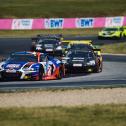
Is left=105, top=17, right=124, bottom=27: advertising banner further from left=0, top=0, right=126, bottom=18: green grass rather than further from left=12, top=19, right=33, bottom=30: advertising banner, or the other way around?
left=0, top=0, right=126, bottom=18: green grass

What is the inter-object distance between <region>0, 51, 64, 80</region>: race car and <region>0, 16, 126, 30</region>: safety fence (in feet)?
102

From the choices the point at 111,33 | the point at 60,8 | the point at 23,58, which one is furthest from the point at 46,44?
→ the point at 60,8

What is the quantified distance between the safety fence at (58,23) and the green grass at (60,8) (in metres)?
8.88

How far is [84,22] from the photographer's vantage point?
57938 millimetres

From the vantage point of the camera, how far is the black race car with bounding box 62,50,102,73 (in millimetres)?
Answer: 27719

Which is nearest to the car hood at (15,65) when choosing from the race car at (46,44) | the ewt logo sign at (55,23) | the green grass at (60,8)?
the race car at (46,44)

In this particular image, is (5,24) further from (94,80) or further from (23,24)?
(94,80)

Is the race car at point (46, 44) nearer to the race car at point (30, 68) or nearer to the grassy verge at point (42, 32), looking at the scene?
the race car at point (30, 68)

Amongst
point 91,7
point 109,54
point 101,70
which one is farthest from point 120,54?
point 91,7

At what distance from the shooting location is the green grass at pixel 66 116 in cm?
1392

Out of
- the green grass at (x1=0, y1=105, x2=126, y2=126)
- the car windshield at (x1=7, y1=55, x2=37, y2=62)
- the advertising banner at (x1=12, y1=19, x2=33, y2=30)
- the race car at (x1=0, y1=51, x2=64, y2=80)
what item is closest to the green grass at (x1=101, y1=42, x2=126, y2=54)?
the advertising banner at (x1=12, y1=19, x2=33, y2=30)

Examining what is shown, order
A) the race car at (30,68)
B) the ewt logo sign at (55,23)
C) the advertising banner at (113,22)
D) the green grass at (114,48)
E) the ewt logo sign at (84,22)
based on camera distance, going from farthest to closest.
Answer: the advertising banner at (113,22)
the ewt logo sign at (84,22)
the ewt logo sign at (55,23)
the green grass at (114,48)
the race car at (30,68)

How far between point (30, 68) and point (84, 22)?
35.0 m

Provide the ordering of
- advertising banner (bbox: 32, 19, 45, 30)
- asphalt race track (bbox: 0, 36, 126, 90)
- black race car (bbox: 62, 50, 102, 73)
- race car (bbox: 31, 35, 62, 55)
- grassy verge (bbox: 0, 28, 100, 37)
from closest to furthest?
1. asphalt race track (bbox: 0, 36, 126, 90)
2. black race car (bbox: 62, 50, 102, 73)
3. race car (bbox: 31, 35, 62, 55)
4. advertising banner (bbox: 32, 19, 45, 30)
5. grassy verge (bbox: 0, 28, 100, 37)
